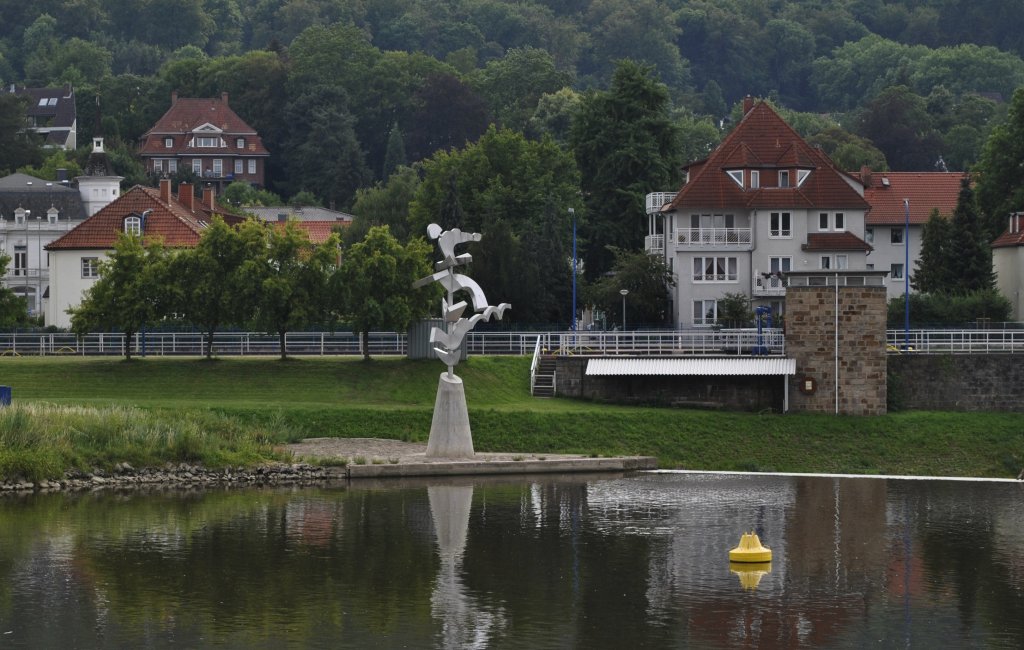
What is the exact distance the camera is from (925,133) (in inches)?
7200

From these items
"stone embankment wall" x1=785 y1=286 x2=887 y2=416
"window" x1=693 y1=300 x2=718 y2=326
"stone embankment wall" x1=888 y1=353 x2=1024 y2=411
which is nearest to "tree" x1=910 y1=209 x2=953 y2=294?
"window" x1=693 y1=300 x2=718 y2=326

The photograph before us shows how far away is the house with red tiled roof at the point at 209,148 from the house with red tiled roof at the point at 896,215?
77.9 meters

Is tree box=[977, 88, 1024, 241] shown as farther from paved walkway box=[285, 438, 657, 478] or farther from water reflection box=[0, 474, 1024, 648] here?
paved walkway box=[285, 438, 657, 478]

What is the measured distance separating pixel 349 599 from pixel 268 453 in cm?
1936

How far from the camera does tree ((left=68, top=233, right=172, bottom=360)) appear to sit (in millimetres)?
75188

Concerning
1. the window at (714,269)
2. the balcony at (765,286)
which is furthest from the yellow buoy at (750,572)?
the window at (714,269)

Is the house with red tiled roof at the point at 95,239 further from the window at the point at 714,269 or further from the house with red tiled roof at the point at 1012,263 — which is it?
the house with red tiled roof at the point at 1012,263

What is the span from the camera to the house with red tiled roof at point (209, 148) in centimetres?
17275

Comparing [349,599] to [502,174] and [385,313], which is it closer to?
[385,313]

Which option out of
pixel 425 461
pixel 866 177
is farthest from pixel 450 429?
pixel 866 177

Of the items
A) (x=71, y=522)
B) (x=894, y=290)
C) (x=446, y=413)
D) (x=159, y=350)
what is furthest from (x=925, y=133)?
(x=71, y=522)

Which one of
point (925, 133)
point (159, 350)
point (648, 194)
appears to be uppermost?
point (925, 133)

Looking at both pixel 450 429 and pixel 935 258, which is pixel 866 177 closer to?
pixel 935 258

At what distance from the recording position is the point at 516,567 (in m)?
45.1
